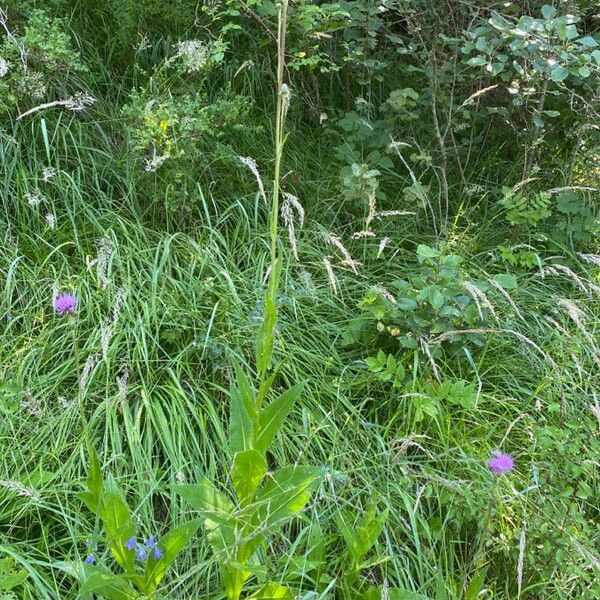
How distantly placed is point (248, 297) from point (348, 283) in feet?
1.54

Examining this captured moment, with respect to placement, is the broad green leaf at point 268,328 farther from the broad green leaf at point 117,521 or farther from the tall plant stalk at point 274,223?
the broad green leaf at point 117,521

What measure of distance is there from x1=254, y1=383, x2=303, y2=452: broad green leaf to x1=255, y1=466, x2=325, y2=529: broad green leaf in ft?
0.33

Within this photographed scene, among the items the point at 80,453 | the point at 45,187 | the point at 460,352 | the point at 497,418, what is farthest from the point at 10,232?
the point at 497,418

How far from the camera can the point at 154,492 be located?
207 centimetres

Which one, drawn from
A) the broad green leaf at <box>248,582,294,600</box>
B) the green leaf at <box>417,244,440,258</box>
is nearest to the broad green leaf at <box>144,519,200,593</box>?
the broad green leaf at <box>248,582,294,600</box>

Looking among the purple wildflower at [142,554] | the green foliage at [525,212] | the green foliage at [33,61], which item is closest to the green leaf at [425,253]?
the green foliage at [525,212]

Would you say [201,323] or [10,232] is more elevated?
[10,232]

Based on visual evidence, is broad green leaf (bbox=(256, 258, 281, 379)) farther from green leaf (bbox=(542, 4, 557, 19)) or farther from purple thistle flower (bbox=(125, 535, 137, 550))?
green leaf (bbox=(542, 4, 557, 19))

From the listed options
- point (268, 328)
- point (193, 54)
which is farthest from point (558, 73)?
point (268, 328)

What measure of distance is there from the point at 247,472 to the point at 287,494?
0.37 feet

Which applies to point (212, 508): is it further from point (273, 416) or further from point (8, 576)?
point (8, 576)

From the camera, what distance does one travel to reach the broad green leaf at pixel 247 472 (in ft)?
5.06

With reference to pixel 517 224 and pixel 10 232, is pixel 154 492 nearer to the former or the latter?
pixel 10 232

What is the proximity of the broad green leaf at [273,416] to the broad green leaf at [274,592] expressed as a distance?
321 mm
